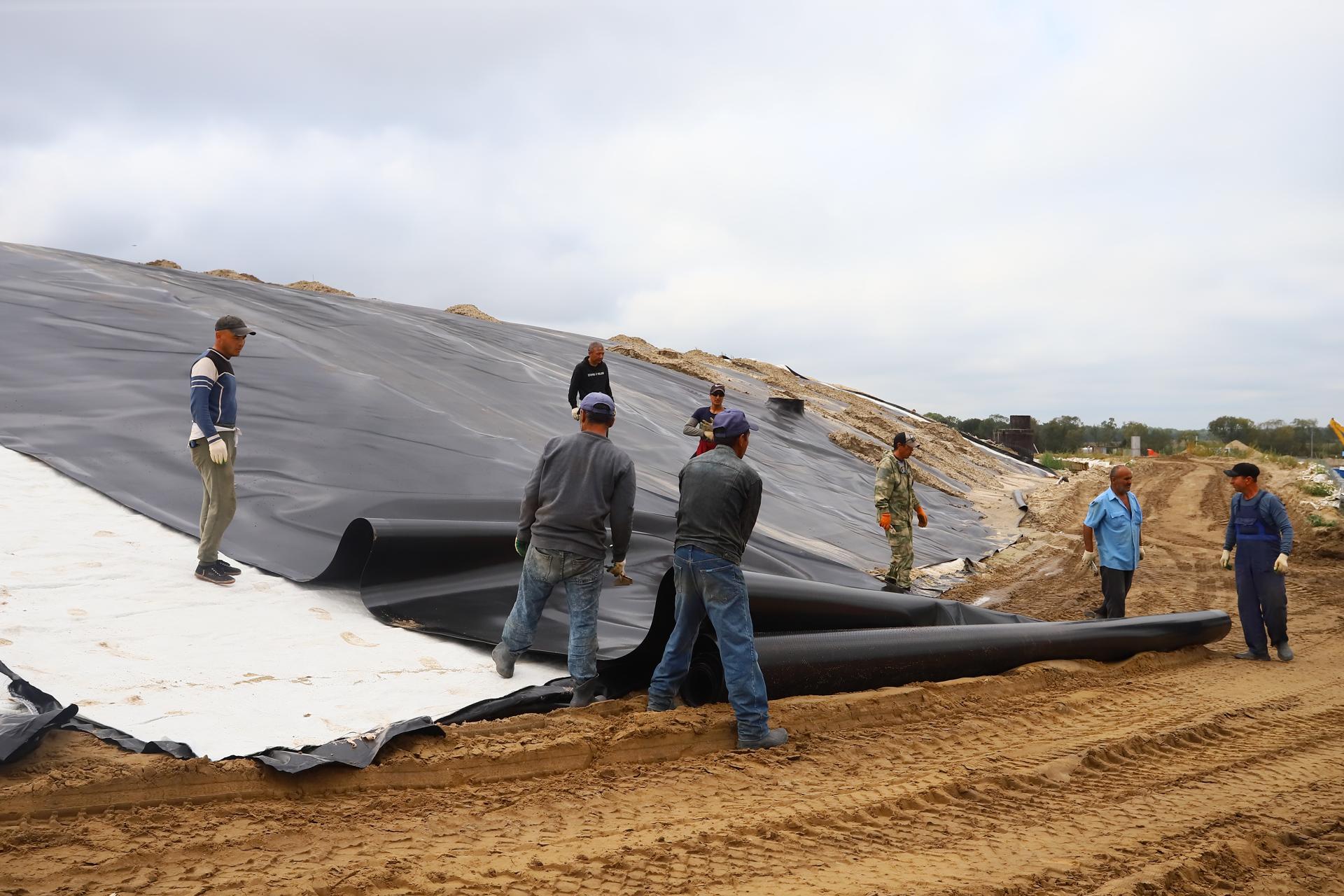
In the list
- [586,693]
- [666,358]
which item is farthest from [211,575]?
[666,358]

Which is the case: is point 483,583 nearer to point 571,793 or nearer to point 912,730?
point 571,793

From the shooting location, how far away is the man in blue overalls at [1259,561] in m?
6.91

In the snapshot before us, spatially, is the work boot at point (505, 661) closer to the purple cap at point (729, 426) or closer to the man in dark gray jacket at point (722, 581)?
the man in dark gray jacket at point (722, 581)

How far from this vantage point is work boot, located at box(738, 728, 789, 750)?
4152 millimetres

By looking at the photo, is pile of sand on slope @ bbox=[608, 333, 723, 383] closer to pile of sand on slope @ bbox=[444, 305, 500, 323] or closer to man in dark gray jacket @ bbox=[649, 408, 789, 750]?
pile of sand on slope @ bbox=[444, 305, 500, 323]

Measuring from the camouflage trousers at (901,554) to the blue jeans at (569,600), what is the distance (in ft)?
13.3

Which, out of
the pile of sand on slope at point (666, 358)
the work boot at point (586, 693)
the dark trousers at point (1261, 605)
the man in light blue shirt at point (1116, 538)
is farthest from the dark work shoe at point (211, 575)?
the pile of sand on slope at point (666, 358)

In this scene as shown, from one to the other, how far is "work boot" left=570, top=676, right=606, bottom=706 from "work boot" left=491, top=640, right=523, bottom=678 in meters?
0.35

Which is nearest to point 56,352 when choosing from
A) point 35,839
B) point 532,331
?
point 35,839

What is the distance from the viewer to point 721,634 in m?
4.21

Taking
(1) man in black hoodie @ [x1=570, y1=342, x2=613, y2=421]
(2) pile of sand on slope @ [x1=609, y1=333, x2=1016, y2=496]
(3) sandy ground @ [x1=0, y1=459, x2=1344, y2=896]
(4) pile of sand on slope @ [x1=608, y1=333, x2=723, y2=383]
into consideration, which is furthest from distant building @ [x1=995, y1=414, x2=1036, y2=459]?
(3) sandy ground @ [x1=0, y1=459, x2=1344, y2=896]

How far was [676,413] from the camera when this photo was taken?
1367cm

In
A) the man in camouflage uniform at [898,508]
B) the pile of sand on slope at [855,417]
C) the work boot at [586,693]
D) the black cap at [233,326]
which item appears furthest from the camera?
the pile of sand on slope at [855,417]

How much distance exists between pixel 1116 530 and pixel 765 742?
14.3ft
